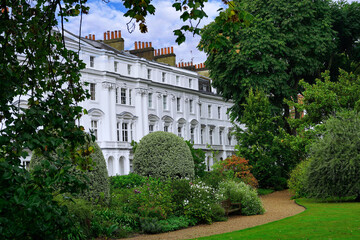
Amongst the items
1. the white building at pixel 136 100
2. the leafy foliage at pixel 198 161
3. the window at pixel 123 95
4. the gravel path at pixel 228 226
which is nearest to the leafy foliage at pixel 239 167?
the leafy foliage at pixel 198 161

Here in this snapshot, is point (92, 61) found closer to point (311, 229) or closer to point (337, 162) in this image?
point (337, 162)

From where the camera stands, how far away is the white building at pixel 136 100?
45.4 metres

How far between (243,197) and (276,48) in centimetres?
1719

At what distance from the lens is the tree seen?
34.5 m

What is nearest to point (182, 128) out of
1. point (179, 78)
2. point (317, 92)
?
point (179, 78)

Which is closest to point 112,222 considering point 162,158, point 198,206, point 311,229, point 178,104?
point 198,206

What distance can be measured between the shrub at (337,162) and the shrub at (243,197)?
4384 mm

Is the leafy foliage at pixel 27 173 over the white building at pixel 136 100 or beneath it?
beneath

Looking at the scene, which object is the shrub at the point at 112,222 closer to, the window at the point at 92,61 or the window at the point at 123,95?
the window at the point at 92,61

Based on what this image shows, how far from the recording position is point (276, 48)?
34688 millimetres

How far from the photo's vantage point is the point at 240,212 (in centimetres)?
2038

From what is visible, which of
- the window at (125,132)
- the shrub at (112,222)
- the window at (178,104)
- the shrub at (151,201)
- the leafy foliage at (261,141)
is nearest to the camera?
the shrub at (112,222)

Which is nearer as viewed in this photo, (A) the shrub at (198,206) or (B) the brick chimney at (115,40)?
(A) the shrub at (198,206)

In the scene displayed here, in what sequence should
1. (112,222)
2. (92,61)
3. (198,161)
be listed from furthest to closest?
(92,61), (198,161), (112,222)
